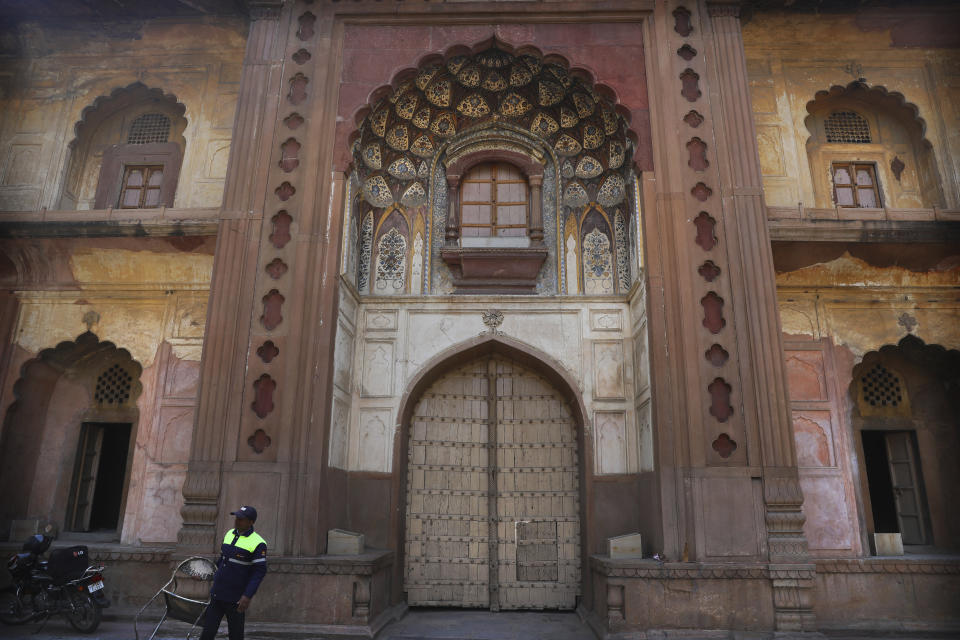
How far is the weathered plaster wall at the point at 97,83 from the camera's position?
966 centimetres

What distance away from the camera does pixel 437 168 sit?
9789 mm

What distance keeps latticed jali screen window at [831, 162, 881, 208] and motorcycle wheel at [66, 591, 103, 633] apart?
1039 cm

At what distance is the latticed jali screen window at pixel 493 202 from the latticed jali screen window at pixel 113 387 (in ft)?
16.9

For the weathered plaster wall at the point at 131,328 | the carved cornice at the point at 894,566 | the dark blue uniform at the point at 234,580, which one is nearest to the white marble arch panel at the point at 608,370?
the carved cornice at the point at 894,566

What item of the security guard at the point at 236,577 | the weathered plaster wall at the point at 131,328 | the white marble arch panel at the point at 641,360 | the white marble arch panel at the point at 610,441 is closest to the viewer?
the security guard at the point at 236,577

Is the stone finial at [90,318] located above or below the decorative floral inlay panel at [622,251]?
below

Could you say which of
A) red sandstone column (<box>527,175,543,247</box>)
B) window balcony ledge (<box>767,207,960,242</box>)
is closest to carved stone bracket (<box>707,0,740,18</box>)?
window balcony ledge (<box>767,207,960,242</box>)

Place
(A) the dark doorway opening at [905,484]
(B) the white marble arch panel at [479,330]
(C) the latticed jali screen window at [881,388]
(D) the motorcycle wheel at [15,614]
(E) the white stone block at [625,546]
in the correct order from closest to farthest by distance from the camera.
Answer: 1. (D) the motorcycle wheel at [15,614]
2. (E) the white stone block at [625,546]
3. (A) the dark doorway opening at [905,484]
4. (B) the white marble arch panel at [479,330]
5. (C) the latticed jali screen window at [881,388]

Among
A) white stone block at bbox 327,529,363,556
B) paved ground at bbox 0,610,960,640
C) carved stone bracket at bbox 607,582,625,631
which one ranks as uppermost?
white stone block at bbox 327,529,363,556

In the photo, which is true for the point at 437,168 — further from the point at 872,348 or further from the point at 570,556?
the point at 872,348

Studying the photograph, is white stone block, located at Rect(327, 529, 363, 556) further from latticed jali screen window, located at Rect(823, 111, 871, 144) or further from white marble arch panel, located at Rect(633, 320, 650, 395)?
latticed jali screen window, located at Rect(823, 111, 871, 144)

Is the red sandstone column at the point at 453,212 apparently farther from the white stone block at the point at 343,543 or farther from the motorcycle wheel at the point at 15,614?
the motorcycle wheel at the point at 15,614

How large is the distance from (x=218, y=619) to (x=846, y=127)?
1002 cm

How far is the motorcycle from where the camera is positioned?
23.3 ft
